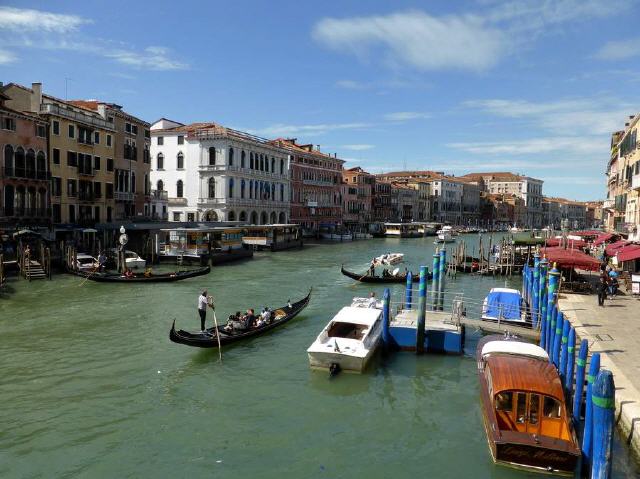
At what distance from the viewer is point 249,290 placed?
23656 mm

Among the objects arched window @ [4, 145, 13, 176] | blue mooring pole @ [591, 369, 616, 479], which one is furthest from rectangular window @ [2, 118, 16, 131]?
blue mooring pole @ [591, 369, 616, 479]

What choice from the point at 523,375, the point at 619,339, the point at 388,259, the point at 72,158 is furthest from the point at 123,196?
the point at 523,375

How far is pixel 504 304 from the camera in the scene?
54.7ft

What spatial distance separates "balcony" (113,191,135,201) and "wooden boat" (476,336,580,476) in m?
32.1

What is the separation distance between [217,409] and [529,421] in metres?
5.48

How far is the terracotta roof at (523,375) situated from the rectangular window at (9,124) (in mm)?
26415

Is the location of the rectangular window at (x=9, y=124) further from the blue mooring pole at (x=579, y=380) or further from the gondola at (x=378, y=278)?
the blue mooring pole at (x=579, y=380)

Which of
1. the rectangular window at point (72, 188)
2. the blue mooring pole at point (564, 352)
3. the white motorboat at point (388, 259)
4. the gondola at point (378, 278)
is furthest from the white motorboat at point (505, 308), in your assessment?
the rectangular window at point (72, 188)

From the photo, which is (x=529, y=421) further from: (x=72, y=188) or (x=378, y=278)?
(x=72, y=188)

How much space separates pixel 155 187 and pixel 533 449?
44554 millimetres

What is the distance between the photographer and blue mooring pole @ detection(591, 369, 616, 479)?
666 cm

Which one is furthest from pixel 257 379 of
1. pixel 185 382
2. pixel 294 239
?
pixel 294 239

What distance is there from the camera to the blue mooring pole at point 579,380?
29.8ft

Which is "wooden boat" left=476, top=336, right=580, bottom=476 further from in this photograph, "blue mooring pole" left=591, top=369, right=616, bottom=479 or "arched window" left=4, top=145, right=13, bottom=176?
"arched window" left=4, top=145, right=13, bottom=176
